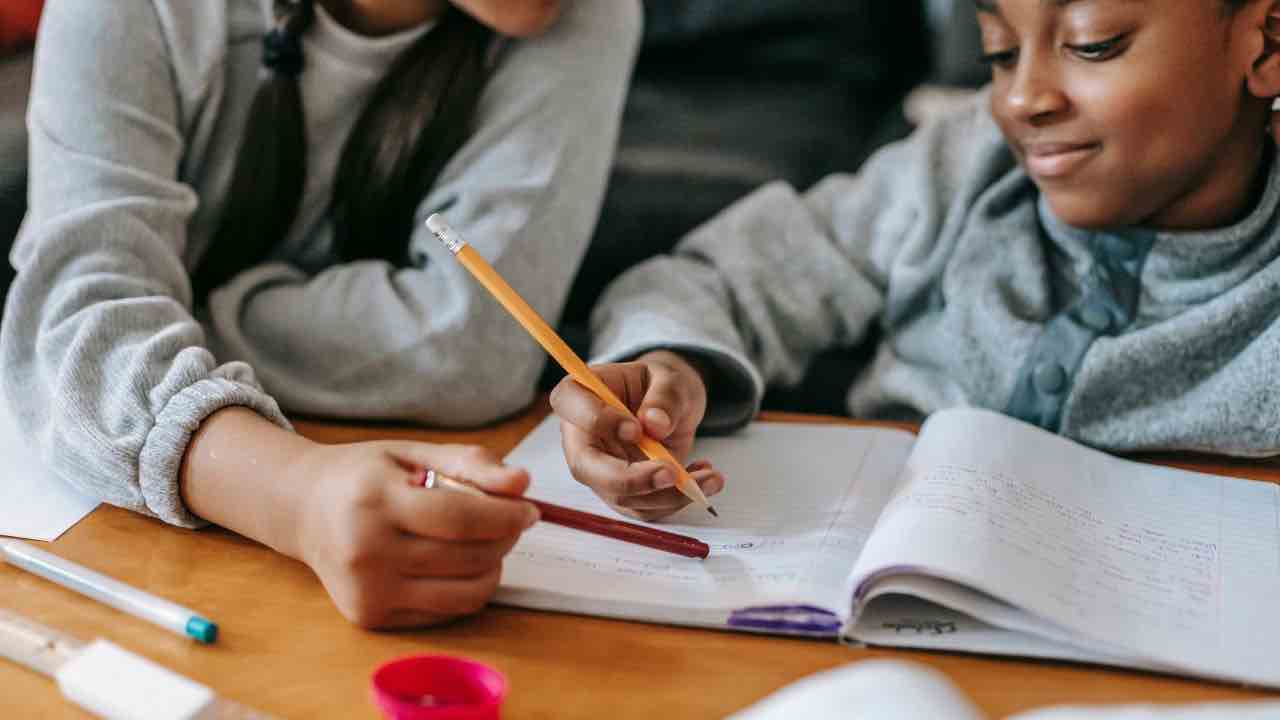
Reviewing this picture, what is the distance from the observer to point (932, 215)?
3.20 ft

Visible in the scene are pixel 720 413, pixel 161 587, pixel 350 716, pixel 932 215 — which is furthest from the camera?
pixel 932 215

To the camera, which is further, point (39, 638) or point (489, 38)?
point (489, 38)

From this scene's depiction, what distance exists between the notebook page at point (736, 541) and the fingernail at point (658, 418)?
A: 49mm

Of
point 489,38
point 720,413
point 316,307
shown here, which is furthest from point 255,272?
point 720,413

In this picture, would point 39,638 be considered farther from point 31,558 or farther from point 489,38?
point 489,38

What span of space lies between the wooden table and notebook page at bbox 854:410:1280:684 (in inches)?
0.9

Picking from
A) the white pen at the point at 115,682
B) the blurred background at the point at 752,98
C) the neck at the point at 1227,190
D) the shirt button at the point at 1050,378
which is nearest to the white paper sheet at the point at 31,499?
the white pen at the point at 115,682

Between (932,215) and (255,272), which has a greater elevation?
(932,215)

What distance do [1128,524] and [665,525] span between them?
9.4 inches

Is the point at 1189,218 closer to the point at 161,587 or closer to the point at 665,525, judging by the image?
the point at 665,525

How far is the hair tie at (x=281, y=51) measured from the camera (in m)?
0.88

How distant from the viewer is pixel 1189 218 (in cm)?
87

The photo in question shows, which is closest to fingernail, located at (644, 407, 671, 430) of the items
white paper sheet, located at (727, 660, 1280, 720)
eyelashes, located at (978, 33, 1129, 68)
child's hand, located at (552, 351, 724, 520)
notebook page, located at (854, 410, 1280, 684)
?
child's hand, located at (552, 351, 724, 520)

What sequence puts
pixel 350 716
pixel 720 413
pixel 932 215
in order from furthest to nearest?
1. pixel 932 215
2. pixel 720 413
3. pixel 350 716
